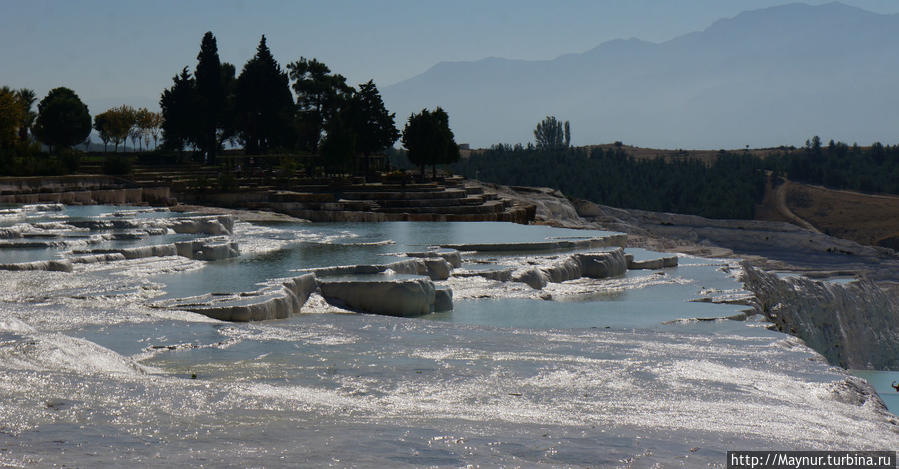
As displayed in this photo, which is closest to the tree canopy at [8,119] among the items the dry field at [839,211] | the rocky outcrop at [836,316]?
the rocky outcrop at [836,316]

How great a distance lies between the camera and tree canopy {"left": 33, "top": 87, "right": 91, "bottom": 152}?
130ft

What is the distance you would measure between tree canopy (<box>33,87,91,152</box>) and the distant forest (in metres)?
32.0

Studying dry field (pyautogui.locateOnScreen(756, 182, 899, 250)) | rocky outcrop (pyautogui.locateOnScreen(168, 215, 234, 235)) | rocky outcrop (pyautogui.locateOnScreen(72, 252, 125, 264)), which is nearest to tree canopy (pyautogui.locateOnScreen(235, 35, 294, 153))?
rocky outcrop (pyautogui.locateOnScreen(168, 215, 234, 235))

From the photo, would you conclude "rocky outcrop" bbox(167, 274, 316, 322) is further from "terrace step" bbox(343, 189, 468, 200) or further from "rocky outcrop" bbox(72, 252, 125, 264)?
"terrace step" bbox(343, 189, 468, 200)

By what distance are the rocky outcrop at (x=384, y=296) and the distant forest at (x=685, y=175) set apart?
170ft

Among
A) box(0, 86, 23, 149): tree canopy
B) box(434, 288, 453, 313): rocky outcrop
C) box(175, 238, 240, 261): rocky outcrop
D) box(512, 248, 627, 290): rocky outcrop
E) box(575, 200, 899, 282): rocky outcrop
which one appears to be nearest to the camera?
box(434, 288, 453, 313): rocky outcrop

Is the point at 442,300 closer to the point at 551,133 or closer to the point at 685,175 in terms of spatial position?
the point at 685,175

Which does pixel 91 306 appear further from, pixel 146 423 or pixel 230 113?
pixel 230 113

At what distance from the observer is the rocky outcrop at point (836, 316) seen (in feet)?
53.3

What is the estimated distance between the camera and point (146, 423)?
15.3 ft

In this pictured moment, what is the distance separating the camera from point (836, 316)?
17.8 metres

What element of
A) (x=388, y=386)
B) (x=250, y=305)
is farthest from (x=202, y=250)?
(x=388, y=386)

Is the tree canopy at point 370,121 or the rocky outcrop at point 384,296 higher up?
the tree canopy at point 370,121

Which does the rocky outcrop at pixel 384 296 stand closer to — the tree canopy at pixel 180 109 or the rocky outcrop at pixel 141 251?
the rocky outcrop at pixel 141 251
